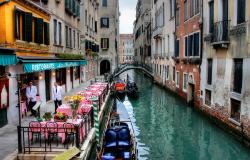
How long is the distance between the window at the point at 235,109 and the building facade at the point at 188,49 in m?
5.36

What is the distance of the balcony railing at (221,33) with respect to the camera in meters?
13.8

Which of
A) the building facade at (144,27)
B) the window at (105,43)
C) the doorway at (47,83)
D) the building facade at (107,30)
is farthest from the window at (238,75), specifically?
the building facade at (144,27)

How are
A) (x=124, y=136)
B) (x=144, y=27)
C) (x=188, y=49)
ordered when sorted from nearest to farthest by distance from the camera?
(x=124, y=136) < (x=188, y=49) < (x=144, y=27)

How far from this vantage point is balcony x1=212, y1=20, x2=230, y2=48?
1380 cm

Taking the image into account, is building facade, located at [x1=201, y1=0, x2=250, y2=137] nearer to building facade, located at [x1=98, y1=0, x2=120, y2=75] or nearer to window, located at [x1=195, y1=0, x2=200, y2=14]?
window, located at [x1=195, y1=0, x2=200, y2=14]

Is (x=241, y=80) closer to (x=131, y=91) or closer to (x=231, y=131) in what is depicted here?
(x=231, y=131)

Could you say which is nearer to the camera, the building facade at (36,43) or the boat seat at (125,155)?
the boat seat at (125,155)

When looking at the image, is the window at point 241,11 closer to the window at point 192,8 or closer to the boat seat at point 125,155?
the boat seat at point 125,155

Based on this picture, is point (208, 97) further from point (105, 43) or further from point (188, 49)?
point (105, 43)

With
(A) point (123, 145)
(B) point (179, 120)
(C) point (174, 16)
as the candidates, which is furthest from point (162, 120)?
(C) point (174, 16)

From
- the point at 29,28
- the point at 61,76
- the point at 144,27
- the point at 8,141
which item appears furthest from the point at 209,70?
the point at 144,27

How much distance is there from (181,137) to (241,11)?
5953 mm

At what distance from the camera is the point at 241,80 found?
12492mm

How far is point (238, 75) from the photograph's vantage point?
42.1 ft
